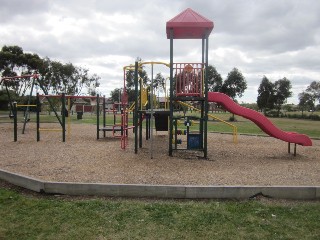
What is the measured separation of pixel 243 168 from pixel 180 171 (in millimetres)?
1625

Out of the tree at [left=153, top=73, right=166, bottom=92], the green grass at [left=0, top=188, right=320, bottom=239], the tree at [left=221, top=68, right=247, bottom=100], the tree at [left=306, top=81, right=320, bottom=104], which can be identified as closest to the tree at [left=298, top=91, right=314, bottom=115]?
the tree at [left=306, top=81, right=320, bottom=104]

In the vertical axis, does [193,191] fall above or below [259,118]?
below

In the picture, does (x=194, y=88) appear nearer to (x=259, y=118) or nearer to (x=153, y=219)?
(x=259, y=118)

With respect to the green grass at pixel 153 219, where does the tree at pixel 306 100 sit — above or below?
above

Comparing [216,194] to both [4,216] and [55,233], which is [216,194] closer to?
[55,233]

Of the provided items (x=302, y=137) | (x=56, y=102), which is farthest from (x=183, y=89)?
(x=56, y=102)

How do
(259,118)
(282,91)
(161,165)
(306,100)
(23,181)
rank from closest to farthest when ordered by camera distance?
(23,181), (161,165), (259,118), (282,91), (306,100)

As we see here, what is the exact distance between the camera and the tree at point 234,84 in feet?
194

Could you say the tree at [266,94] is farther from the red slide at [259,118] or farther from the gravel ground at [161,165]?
the red slide at [259,118]

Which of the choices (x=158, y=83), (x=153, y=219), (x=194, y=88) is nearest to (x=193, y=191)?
(x=153, y=219)

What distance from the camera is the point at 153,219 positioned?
14.0ft

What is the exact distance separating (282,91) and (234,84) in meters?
9.04

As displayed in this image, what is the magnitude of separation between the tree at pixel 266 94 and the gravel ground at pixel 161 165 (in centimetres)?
5046

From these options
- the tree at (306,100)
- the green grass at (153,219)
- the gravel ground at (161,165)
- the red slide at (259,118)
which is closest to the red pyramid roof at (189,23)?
the red slide at (259,118)
